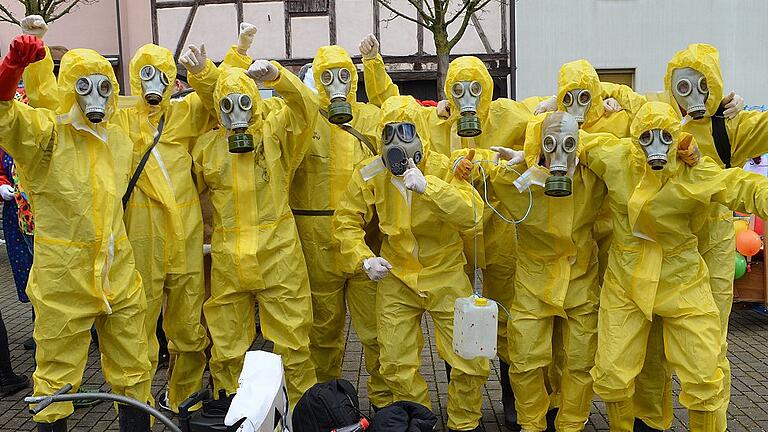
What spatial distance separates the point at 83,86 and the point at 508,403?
299 centimetres

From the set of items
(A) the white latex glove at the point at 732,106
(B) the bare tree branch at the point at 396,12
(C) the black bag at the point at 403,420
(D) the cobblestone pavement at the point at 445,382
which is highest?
(B) the bare tree branch at the point at 396,12

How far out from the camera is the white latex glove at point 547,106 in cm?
422

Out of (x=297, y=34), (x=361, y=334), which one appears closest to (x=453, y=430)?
(x=361, y=334)

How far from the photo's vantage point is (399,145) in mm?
3650

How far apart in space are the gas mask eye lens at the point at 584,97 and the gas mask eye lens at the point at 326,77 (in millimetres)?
1384

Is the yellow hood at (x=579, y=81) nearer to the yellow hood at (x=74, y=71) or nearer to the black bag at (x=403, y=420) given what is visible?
the black bag at (x=403, y=420)

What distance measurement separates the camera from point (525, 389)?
3.80 meters

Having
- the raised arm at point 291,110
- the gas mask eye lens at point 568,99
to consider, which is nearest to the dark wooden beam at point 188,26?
the raised arm at point 291,110

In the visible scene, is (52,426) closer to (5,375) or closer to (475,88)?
(5,375)

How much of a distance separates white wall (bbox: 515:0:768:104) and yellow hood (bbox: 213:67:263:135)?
9544 mm

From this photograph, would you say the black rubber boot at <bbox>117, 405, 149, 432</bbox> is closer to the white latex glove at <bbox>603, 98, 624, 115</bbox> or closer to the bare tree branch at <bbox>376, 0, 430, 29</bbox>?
the white latex glove at <bbox>603, 98, 624, 115</bbox>

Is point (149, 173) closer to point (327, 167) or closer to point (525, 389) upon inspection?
point (327, 167)

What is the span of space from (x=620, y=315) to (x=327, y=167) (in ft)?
5.98

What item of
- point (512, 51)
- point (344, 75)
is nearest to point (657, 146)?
point (344, 75)
